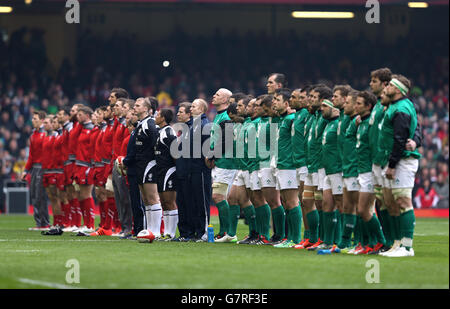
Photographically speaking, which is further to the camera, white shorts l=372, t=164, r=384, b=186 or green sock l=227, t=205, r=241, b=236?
green sock l=227, t=205, r=241, b=236

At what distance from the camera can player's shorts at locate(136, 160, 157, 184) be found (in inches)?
559

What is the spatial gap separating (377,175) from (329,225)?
1.11 m

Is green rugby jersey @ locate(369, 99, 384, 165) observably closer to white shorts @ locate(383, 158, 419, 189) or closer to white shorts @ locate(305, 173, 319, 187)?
white shorts @ locate(383, 158, 419, 189)

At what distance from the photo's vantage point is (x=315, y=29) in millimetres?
37125

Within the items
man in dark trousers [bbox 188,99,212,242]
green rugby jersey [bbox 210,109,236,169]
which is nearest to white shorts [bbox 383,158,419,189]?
green rugby jersey [bbox 210,109,236,169]

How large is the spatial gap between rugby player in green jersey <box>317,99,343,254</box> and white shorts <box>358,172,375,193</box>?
0.55 meters

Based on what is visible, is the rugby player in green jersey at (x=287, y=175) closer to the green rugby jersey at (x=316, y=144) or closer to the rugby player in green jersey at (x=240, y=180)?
the green rugby jersey at (x=316, y=144)

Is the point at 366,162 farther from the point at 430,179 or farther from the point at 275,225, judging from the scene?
the point at 430,179

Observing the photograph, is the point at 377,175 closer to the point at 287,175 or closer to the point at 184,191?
the point at 287,175

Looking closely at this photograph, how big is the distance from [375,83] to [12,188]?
674 inches

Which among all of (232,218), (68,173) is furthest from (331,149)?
(68,173)

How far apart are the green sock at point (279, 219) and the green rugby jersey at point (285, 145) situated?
72cm

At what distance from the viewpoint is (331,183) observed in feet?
39.0

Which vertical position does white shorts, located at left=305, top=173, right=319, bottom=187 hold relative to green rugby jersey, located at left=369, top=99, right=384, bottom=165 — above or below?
below
